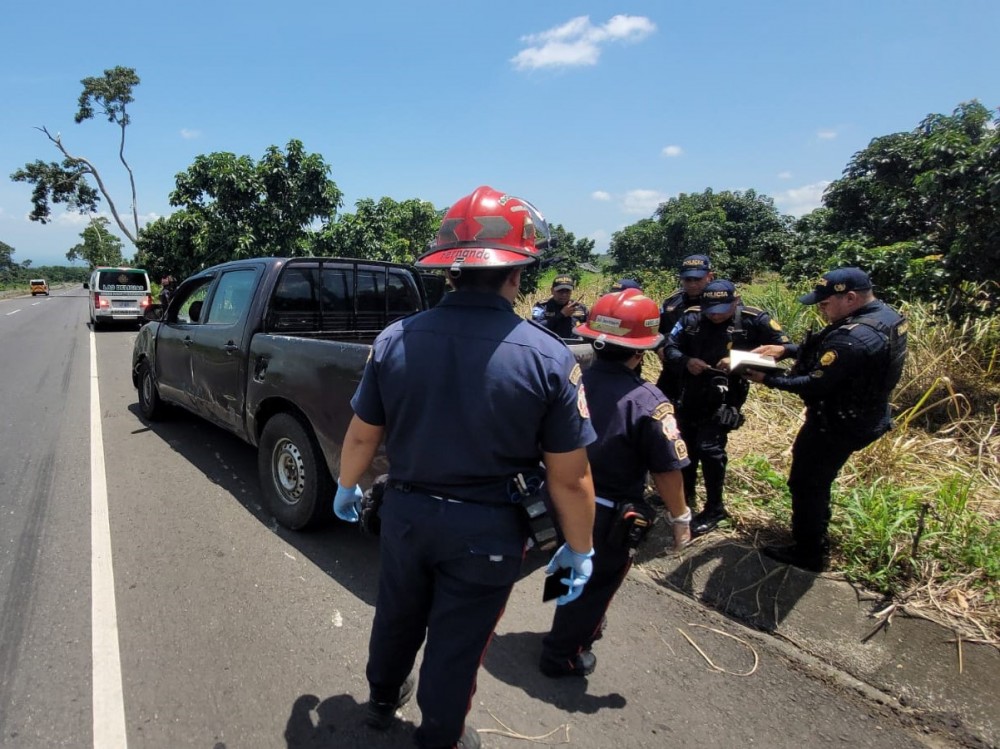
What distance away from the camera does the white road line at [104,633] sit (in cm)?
208

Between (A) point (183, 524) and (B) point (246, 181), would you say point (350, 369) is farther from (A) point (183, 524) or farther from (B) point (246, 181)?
(B) point (246, 181)

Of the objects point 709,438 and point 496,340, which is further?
point 709,438

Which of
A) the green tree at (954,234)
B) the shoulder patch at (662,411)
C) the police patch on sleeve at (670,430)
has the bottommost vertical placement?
the police patch on sleeve at (670,430)

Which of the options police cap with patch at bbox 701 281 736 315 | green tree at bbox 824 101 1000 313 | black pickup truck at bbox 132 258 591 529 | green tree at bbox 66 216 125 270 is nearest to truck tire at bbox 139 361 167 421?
black pickup truck at bbox 132 258 591 529

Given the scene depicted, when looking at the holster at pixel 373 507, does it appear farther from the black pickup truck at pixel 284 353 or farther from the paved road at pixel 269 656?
the black pickup truck at pixel 284 353

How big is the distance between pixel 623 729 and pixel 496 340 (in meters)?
1.69

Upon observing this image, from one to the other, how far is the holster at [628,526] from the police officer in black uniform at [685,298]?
1.96 m

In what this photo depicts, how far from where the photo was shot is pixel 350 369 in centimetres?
298

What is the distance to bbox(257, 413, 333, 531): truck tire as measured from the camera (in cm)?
340

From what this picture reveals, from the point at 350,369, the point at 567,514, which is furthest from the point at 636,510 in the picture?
the point at 350,369

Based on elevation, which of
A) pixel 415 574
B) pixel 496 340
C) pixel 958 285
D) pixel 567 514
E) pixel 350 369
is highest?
pixel 958 285

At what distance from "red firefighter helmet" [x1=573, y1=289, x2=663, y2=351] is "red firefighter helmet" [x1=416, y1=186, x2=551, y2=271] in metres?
0.55

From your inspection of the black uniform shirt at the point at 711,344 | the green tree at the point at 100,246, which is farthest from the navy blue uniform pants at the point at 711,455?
the green tree at the point at 100,246

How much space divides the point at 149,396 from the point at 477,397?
19.0 feet
